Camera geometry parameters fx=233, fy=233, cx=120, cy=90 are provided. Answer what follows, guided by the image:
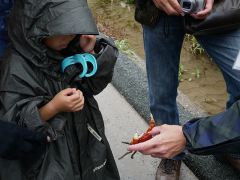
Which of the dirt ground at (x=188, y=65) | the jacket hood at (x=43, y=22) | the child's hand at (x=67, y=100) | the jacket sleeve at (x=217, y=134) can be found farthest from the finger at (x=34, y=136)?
the dirt ground at (x=188, y=65)

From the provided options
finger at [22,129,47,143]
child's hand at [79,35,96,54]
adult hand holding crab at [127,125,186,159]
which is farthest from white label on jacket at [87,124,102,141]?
child's hand at [79,35,96,54]

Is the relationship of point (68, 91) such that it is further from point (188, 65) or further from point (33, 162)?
point (188, 65)

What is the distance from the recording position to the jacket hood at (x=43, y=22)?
109 cm

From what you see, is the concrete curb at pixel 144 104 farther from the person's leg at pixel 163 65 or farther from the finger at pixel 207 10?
the finger at pixel 207 10

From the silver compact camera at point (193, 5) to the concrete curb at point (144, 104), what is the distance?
1190mm

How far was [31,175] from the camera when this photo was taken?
1244 millimetres

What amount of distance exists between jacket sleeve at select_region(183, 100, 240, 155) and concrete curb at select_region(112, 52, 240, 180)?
0.79 m

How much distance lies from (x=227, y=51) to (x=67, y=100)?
A: 2.86 ft

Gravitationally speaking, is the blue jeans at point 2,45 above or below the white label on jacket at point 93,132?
above

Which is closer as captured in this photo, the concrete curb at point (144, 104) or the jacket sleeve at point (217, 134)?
the jacket sleeve at point (217, 134)

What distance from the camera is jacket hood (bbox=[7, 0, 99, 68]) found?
3.59ft

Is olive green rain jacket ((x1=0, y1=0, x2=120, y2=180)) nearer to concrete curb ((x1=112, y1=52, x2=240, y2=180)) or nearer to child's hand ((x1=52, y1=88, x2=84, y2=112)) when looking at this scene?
child's hand ((x1=52, y1=88, x2=84, y2=112))

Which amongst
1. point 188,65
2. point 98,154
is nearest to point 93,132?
point 98,154

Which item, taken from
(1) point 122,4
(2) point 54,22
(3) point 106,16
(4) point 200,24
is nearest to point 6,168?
(2) point 54,22
